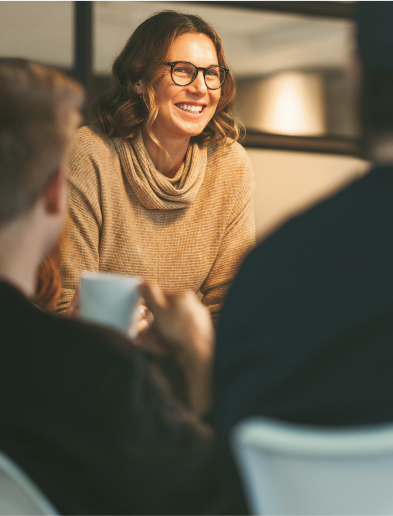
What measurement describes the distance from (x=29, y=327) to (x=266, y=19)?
2.40 metres

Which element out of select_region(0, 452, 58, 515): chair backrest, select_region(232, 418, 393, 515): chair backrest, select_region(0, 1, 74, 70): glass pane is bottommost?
select_region(0, 452, 58, 515): chair backrest

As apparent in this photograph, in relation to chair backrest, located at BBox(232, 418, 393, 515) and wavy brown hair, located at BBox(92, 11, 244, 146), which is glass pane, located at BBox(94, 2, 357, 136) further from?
chair backrest, located at BBox(232, 418, 393, 515)

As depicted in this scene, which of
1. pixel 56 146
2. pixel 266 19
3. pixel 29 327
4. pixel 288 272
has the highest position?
pixel 266 19

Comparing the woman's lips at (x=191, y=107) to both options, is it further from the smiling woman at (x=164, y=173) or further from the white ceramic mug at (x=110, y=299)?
the white ceramic mug at (x=110, y=299)

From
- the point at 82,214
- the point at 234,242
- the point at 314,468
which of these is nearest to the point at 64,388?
the point at 314,468

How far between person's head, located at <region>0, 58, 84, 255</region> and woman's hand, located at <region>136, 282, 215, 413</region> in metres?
0.21

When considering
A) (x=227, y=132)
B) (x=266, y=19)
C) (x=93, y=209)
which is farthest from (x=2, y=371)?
(x=266, y=19)

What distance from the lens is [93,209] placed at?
172cm

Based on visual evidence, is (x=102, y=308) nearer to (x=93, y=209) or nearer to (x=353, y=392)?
(x=353, y=392)

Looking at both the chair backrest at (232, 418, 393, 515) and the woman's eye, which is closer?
the chair backrest at (232, 418, 393, 515)

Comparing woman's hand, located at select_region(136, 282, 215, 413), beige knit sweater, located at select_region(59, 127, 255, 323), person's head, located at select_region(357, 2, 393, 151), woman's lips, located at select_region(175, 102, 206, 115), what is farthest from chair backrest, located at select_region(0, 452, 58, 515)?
woman's lips, located at select_region(175, 102, 206, 115)

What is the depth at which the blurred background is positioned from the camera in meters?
2.40

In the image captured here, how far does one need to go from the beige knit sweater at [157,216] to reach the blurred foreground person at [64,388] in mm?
859

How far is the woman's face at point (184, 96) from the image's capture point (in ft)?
6.14
